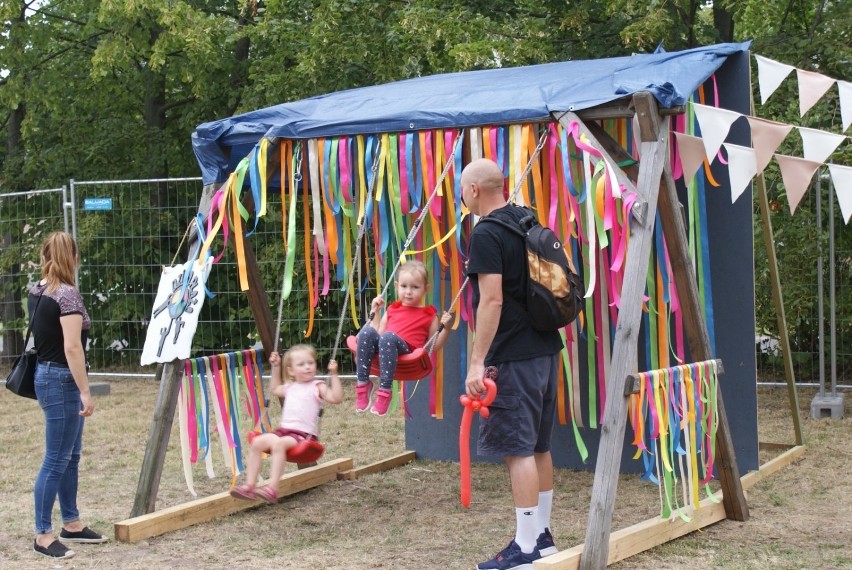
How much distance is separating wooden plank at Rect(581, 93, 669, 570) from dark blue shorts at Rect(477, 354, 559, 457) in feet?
0.94

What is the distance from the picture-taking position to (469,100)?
508cm

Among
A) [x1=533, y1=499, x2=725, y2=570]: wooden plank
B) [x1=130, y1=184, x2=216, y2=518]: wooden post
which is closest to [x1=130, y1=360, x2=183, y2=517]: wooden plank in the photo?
[x1=130, y1=184, x2=216, y2=518]: wooden post

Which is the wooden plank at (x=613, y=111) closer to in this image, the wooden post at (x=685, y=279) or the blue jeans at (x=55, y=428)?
the wooden post at (x=685, y=279)

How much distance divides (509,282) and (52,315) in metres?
1.98

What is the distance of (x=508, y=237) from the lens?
420cm

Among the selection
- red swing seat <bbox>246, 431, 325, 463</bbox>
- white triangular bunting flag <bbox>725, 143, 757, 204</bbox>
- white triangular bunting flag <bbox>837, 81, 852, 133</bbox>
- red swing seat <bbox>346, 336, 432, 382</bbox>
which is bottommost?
red swing seat <bbox>246, 431, 325, 463</bbox>

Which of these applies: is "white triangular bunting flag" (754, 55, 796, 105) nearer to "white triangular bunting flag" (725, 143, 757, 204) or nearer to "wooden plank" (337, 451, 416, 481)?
"white triangular bunting flag" (725, 143, 757, 204)

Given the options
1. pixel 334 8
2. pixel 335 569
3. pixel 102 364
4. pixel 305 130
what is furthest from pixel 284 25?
pixel 335 569

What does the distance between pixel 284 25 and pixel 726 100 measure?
18.4 ft

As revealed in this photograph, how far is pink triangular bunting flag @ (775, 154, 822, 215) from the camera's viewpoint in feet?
15.4

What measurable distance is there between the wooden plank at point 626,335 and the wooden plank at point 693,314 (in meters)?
0.23

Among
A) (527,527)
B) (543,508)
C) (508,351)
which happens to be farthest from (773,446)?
(508,351)

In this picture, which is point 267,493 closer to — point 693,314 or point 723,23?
point 693,314

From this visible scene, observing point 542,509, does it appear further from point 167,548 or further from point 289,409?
point 167,548
